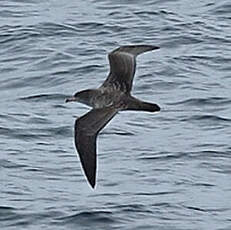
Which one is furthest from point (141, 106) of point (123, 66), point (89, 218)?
point (89, 218)

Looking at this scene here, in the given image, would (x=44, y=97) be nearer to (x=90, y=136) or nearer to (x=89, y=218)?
(x=89, y=218)

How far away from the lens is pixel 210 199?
1645 centimetres

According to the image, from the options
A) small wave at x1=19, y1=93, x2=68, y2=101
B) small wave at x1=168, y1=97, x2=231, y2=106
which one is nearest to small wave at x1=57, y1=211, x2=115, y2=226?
small wave at x1=168, y1=97, x2=231, y2=106

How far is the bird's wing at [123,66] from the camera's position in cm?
1484

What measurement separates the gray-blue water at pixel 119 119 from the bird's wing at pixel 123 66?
5.36 ft

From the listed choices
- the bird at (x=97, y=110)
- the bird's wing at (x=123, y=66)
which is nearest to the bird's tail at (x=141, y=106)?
the bird at (x=97, y=110)

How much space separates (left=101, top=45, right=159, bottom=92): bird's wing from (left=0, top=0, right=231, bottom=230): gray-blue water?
64.3 inches

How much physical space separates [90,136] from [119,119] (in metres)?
5.05

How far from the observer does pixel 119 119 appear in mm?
19219

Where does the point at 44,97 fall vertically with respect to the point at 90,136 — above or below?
below

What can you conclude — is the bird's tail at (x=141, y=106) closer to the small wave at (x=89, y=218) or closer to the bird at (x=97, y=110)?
the bird at (x=97, y=110)

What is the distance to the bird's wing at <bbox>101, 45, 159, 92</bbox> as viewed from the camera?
14836mm

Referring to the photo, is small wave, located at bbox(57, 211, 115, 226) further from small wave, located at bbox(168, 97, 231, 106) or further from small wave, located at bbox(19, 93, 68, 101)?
small wave, located at bbox(19, 93, 68, 101)

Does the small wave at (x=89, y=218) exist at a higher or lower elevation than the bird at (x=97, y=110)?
lower
